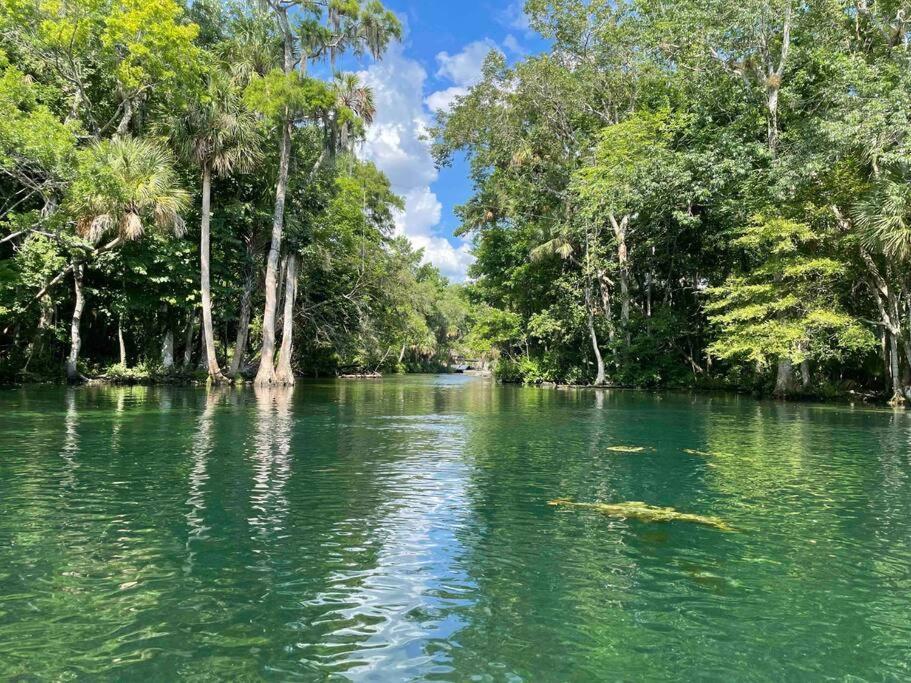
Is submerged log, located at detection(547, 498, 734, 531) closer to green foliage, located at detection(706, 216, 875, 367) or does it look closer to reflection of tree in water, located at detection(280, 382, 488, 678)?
reflection of tree in water, located at detection(280, 382, 488, 678)

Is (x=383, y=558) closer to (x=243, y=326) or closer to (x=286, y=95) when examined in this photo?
(x=286, y=95)

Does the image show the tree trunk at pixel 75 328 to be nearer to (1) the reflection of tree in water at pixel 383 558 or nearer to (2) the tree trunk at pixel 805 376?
(1) the reflection of tree in water at pixel 383 558

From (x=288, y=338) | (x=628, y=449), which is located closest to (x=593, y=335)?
(x=288, y=338)

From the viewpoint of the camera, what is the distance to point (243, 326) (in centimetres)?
3262

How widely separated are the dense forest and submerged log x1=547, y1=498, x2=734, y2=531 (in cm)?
1669

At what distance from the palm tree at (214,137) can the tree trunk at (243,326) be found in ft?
12.8

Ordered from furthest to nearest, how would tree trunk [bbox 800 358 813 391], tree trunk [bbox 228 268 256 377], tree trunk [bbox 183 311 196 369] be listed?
1. tree trunk [bbox 183 311 196 369]
2. tree trunk [bbox 228 268 256 377]
3. tree trunk [bbox 800 358 813 391]

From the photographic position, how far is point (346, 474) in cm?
884

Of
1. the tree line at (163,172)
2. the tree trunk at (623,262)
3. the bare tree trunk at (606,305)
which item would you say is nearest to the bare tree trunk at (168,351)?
the tree line at (163,172)

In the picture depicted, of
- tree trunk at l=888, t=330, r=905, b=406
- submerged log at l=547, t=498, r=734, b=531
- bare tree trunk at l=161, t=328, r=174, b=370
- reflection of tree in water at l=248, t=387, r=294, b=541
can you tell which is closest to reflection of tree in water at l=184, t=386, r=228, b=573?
reflection of tree in water at l=248, t=387, r=294, b=541

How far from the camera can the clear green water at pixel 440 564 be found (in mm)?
3609

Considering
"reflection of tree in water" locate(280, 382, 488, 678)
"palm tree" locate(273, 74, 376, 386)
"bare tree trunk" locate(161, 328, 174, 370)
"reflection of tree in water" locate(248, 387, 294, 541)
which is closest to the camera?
"reflection of tree in water" locate(280, 382, 488, 678)

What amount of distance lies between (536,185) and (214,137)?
60.0ft

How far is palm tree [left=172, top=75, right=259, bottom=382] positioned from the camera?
25688 mm
